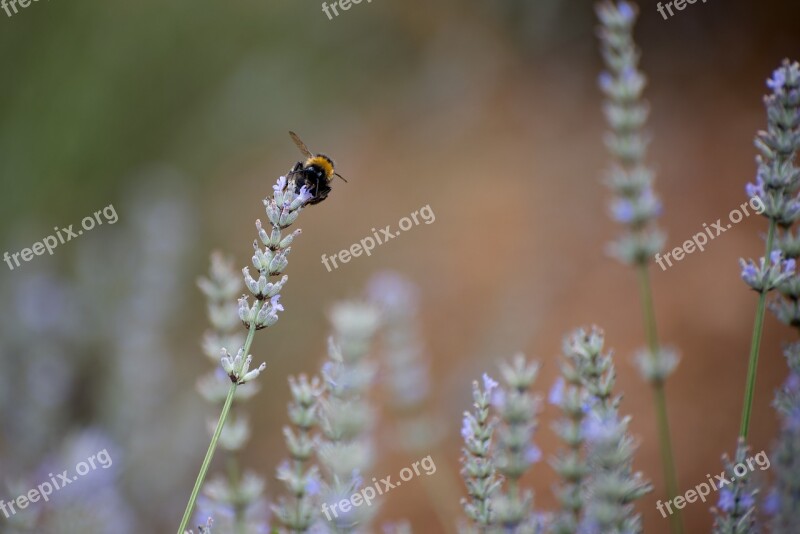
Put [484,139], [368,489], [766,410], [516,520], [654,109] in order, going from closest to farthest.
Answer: [516,520] < [368,489] < [766,410] < [654,109] < [484,139]

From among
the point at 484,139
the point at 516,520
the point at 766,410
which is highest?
the point at 484,139

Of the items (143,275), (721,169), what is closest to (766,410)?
(721,169)

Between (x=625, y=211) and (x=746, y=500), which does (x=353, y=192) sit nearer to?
(x=625, y=211)

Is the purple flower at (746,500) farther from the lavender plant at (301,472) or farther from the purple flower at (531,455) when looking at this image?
the lavender plant at (301,472)

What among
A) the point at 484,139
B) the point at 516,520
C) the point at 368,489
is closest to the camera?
the point at 516,520

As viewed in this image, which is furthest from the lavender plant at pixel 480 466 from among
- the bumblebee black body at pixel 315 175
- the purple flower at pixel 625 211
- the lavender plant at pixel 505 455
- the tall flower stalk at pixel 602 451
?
the bumblebee black body at pixel 315 175

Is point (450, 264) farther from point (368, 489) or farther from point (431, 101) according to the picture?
point (368, 489)

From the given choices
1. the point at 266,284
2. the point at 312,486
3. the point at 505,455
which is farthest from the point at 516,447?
the point at 266,284

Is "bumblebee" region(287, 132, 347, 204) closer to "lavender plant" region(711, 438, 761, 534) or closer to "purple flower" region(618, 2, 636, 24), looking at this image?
"purple flower" region(618, 2, 636, 24)
